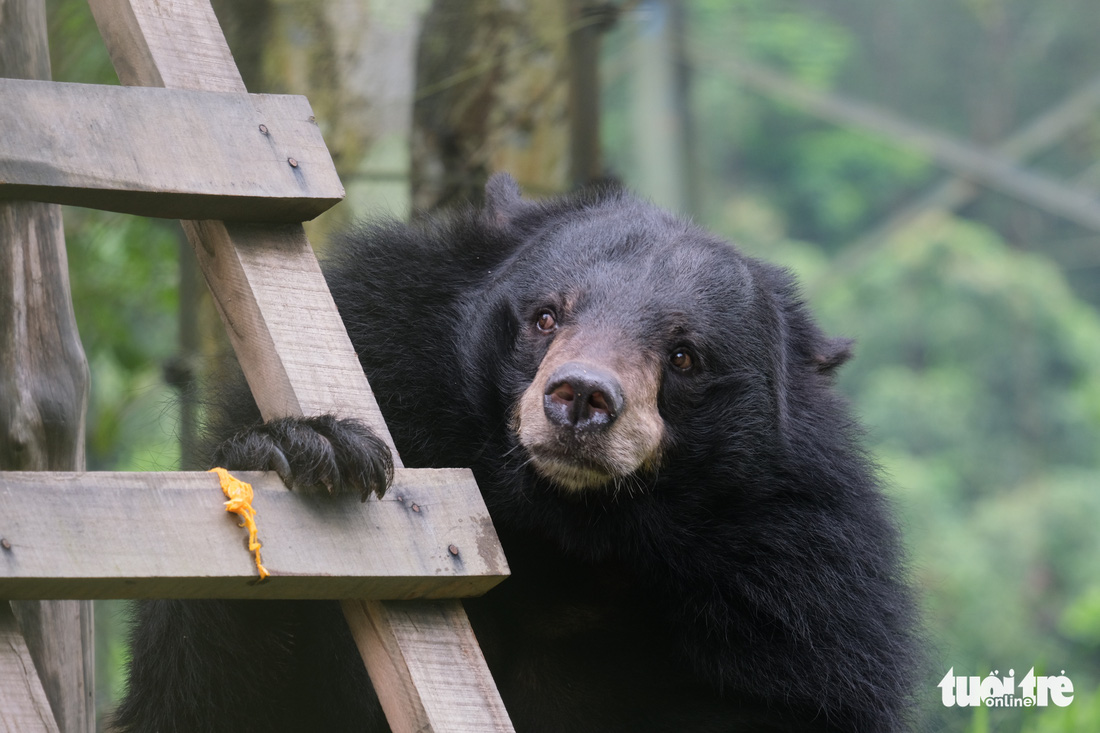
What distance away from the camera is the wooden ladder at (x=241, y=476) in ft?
6.23

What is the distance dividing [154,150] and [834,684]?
6.91 ft

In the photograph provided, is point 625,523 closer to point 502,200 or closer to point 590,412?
point 590,412

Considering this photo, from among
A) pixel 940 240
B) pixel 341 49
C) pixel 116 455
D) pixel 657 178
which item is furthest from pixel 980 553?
pixel 341 49

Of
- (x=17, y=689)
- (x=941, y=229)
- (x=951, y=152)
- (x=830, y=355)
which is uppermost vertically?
(x=941, y=229)

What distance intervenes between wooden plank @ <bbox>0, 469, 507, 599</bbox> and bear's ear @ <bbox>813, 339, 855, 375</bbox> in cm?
153

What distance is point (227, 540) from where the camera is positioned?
1.98 m

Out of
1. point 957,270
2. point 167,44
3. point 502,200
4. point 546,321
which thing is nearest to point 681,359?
point 546,321

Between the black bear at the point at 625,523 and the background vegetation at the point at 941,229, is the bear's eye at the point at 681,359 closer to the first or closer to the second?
the black bear at the point at 625,523

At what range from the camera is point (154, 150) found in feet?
7.18

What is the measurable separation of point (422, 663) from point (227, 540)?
16.8 inches

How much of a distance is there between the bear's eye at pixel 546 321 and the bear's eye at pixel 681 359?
315 millimetres

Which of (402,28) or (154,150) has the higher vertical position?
(402,28)

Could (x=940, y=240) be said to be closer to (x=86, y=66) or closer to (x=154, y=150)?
(x=86, y=66)

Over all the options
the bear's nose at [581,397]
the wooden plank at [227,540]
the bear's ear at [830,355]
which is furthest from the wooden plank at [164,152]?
the bear's ear at [830,355]
